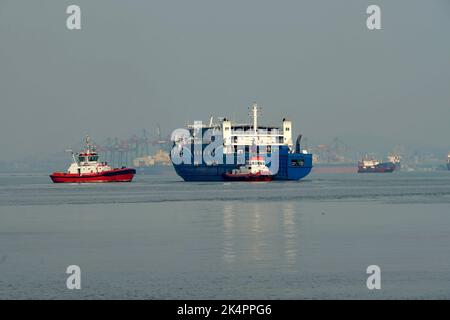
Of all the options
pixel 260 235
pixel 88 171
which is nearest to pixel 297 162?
pixel 88 171

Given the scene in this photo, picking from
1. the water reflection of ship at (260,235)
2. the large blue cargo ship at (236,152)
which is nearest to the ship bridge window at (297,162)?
the large blue cargo ship at (236,152)

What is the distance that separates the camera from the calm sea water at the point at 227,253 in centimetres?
2889

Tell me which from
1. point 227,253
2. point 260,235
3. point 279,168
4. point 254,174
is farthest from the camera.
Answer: point 279,168

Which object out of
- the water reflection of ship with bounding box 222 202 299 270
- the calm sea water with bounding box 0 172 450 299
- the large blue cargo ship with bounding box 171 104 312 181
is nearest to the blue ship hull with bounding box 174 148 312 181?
the large blue cargo ship with bounding box 171 104 312 181

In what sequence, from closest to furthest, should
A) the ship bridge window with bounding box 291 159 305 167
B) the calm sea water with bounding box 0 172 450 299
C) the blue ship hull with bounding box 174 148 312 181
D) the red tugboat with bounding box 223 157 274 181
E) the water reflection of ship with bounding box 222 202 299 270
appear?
1. the calm sea water with bounding box 0 172 450 299
2. the water reflection of ship with bounding box 222 202 299 270
3. the red tugboat with bounding box 223 157 274 181
4. the blue ship hull with bounding box 174 148 312 181
5. the ship bridge window with bounding box 291 159 305 167

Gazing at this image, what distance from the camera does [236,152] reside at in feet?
498

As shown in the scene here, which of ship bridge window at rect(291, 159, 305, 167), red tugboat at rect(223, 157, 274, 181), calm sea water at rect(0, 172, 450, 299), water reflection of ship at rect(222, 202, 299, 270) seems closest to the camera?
calm sea water at rect(0, 172, 450, 299)

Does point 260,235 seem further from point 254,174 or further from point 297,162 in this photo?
point 297,162

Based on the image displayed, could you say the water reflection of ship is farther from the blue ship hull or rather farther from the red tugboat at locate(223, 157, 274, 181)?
the blue ship hull

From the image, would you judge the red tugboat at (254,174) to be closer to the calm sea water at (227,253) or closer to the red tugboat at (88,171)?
the red tugboat at (88,171)

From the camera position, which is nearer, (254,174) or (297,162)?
(254,174)

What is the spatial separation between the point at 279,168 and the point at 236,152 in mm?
7872

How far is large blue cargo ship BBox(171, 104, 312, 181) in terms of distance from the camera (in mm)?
150000
